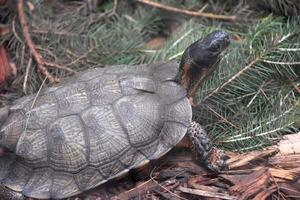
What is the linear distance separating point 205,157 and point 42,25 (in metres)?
1.64

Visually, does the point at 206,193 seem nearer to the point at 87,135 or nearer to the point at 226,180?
the point at 226,180

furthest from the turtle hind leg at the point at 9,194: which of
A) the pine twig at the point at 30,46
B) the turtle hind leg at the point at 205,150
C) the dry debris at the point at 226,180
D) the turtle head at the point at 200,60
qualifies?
the turtle head at the point at 200,60

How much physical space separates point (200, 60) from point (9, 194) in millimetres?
1271

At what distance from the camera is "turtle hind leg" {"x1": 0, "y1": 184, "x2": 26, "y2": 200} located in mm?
2439

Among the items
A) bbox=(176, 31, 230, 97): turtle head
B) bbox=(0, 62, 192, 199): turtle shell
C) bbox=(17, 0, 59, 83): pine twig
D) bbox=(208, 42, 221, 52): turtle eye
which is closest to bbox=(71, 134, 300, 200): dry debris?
bbox=(0, 62, 192, 199): turtle shell

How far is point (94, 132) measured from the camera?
2414mm

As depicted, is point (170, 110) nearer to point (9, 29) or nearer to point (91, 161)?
point (91, 161)

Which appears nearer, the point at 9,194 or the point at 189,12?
the point at 9,194

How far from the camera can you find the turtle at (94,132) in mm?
2400

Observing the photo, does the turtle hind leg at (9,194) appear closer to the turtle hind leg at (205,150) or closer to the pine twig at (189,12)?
the turtle hind leg at (205,150)

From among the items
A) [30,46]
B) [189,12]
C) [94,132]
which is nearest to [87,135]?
[94,132]

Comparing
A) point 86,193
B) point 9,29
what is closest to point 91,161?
point 86,193

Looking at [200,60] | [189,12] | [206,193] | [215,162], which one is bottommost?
[206,193]

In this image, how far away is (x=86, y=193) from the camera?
245 centimetres
